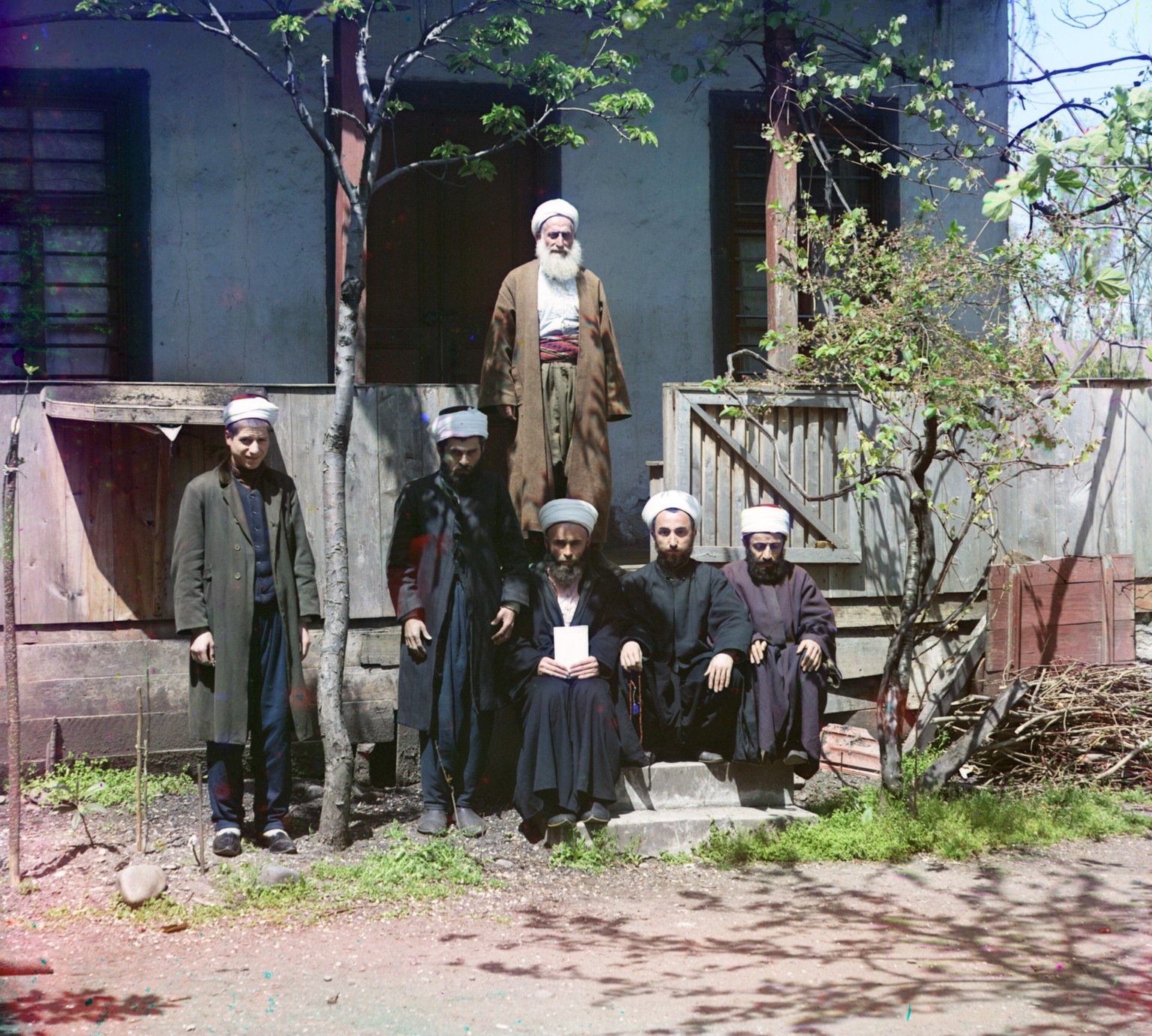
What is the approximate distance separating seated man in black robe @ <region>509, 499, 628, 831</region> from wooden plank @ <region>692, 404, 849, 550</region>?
1227 mm

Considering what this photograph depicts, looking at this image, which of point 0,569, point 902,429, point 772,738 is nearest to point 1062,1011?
point 772,738

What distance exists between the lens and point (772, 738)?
6.29m

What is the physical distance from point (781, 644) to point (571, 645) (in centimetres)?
110

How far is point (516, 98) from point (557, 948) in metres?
6.38

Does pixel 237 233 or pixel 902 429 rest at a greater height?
pixel 237 233

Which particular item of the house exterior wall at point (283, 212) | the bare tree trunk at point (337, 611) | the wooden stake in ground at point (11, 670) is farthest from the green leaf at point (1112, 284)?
the house exterior wall at point (283, 212)

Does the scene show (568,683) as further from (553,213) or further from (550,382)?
(553,213)

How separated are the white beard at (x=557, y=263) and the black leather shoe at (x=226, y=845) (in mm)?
3325

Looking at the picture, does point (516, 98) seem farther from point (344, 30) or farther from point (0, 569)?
point (0, 569)

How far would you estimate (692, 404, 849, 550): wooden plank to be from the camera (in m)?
7.48

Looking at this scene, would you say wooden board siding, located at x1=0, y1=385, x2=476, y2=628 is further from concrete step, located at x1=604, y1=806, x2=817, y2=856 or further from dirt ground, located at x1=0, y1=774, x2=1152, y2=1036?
concrete step, located at x1=604, y1=806, x2=817, y2=856

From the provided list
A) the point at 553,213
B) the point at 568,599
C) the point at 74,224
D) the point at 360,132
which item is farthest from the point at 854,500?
the point at 74,224

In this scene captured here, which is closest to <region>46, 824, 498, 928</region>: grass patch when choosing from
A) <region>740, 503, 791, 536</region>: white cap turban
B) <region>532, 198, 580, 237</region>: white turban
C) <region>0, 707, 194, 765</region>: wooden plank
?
<region>0, 707, 194, 765</region>: wooden plank

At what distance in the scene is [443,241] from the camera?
30.0 ft
